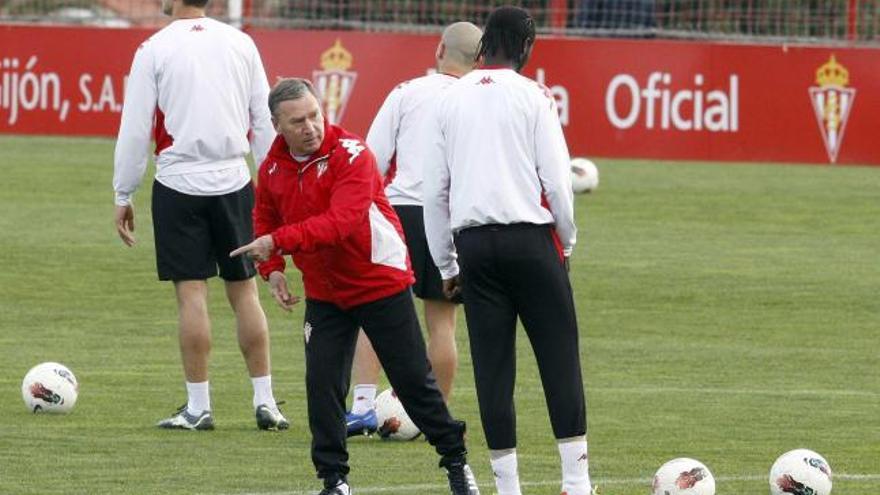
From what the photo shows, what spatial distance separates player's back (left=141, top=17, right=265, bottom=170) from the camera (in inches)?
400

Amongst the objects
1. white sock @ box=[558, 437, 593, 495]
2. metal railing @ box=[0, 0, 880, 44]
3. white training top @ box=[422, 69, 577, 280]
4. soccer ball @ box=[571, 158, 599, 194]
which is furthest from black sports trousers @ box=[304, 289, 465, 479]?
metal railing @ box=[0, 0, 880, 44]

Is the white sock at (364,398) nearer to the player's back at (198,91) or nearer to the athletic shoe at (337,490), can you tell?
the player's back at (198,91)

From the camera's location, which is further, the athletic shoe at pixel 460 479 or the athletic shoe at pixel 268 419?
the athletic shoe at pixel 268 419

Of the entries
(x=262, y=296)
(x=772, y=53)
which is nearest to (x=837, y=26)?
(x=772, y=53)

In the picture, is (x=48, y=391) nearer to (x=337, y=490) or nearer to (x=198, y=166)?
(x=198, y=166)

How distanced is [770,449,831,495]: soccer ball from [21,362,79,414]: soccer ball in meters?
3.70

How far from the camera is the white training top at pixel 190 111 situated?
10164mm

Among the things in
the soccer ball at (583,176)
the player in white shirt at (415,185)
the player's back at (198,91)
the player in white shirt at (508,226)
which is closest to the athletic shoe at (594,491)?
the player in white shirt at (508,226)

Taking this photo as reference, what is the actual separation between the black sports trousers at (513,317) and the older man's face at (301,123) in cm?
64

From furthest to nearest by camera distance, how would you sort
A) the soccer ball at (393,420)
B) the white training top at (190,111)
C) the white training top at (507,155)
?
1. the white training top at (190,111)
2. the soccer ball at (393,420)
3. the white training top at (507,155)

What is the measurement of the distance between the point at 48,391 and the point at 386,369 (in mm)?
2684

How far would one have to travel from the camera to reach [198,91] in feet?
33.4

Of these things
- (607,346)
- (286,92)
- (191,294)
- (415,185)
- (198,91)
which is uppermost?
(286,92)

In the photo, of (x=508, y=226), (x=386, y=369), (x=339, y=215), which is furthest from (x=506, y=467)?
(x=339, y=215)
